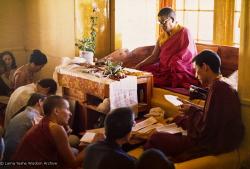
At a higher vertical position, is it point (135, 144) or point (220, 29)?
point (220, 29)

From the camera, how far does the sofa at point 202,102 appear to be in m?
3.17

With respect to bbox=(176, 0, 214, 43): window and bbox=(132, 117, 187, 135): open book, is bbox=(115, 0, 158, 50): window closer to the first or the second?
bbox=(176, 0, 214, 43): window

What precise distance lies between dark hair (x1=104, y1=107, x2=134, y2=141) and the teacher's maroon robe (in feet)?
3.07

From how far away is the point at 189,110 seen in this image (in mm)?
3445

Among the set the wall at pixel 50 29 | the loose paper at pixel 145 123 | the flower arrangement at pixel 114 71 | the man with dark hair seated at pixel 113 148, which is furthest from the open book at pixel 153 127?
the wall at pixel 50 29

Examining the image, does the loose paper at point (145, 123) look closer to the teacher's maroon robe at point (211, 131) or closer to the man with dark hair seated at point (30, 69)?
the teacher's maroon robe at point (211, 131)

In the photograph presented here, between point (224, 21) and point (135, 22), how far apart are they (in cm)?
129

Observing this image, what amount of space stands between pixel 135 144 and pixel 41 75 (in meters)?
2.86

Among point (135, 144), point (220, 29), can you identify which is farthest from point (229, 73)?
point (135, 144)

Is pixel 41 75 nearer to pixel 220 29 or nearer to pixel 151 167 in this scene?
pixel 220 29

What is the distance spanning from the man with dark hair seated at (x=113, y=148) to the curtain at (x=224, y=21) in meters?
2.53

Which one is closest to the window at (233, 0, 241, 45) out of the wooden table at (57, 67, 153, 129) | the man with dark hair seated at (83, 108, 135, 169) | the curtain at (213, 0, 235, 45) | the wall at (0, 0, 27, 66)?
the curtain at (213, 0, 235, 45)

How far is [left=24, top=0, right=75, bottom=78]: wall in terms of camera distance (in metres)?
5.55

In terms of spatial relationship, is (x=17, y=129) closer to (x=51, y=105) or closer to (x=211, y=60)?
(x=51, y=105)
